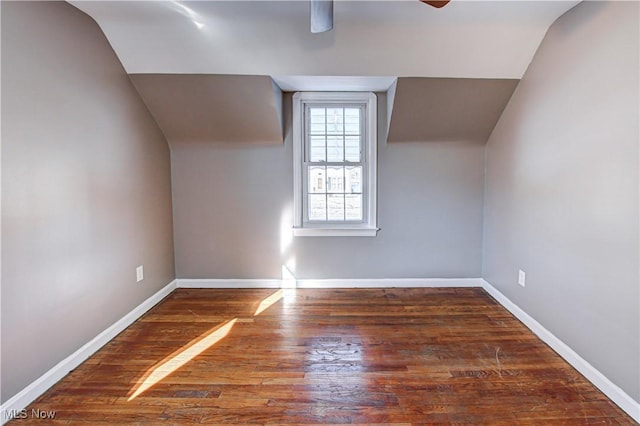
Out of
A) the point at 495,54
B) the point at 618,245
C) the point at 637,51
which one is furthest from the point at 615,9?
the point at 618,245

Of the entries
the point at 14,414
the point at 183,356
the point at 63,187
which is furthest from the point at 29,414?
the point at 63,187

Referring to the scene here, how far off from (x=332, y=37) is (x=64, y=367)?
2.79 metres

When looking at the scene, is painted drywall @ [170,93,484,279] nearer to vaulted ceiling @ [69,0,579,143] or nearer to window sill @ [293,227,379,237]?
window sill @ [293,227,379,237]

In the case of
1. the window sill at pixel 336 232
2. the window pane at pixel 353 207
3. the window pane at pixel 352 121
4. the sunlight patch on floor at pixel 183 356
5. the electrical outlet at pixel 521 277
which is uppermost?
the window pane at pixel 352 121

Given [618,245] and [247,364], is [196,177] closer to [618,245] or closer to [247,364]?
[247,364]

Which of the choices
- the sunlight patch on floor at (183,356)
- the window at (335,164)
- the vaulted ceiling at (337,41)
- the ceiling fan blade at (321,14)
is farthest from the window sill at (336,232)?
the ceiling fan blade at (321,14)

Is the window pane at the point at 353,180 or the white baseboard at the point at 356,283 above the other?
the window pane at the point at 353,180

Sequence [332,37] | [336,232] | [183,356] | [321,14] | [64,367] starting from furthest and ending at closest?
[336,232]
[332,37]
[183,356]
[64,367]
[321,14]

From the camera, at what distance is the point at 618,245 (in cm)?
178

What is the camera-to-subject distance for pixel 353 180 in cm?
356

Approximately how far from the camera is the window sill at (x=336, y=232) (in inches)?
137

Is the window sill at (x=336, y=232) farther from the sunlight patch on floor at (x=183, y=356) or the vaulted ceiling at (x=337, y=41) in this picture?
the vaulted ceiling at (x=337, y=41)

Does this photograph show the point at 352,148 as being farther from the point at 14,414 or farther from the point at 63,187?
the point at 14,414

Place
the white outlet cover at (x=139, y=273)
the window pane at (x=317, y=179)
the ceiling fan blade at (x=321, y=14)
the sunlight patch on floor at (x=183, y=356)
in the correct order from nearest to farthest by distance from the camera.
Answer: the ceiling fan blade at (x=321, y=14) < the sunlight patch on floor at (x=183, y=356) < the white outlet cover at (x=139, y=273) < the window pane at (x=317, y=179)
